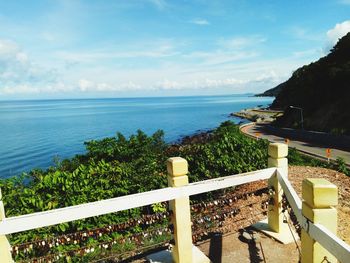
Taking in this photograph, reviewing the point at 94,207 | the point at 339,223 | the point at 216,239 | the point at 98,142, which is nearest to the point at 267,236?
the point at 216,239

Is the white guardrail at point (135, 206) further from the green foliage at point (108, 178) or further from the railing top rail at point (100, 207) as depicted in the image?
the green foliage at point (108, 178)

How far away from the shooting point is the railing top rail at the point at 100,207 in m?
3.39

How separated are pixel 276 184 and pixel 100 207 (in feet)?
10.0

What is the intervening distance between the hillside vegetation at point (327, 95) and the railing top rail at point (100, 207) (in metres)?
41.7

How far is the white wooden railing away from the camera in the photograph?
3.09m

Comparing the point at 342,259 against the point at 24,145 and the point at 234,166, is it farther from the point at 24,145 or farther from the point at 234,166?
the point at 24,145

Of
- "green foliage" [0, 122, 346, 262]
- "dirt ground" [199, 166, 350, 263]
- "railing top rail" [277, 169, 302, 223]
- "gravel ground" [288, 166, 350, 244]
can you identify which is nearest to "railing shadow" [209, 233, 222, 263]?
"dirt ground" [199, 166, 350, 263]

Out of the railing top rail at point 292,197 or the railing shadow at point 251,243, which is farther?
the railing shadow at point 251,243

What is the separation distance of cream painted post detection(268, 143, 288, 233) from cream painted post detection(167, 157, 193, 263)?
1787mm

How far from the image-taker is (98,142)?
39.8ft

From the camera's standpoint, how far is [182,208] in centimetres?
423

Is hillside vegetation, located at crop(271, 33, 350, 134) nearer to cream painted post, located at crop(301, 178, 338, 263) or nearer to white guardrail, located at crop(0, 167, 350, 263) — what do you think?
white guardrail, located at crop(0, 167, 350, 263)

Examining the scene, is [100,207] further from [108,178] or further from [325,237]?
[108,178]

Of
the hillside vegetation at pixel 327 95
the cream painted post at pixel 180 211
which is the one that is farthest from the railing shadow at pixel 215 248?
the hillside vegetation at pixel 327 95
